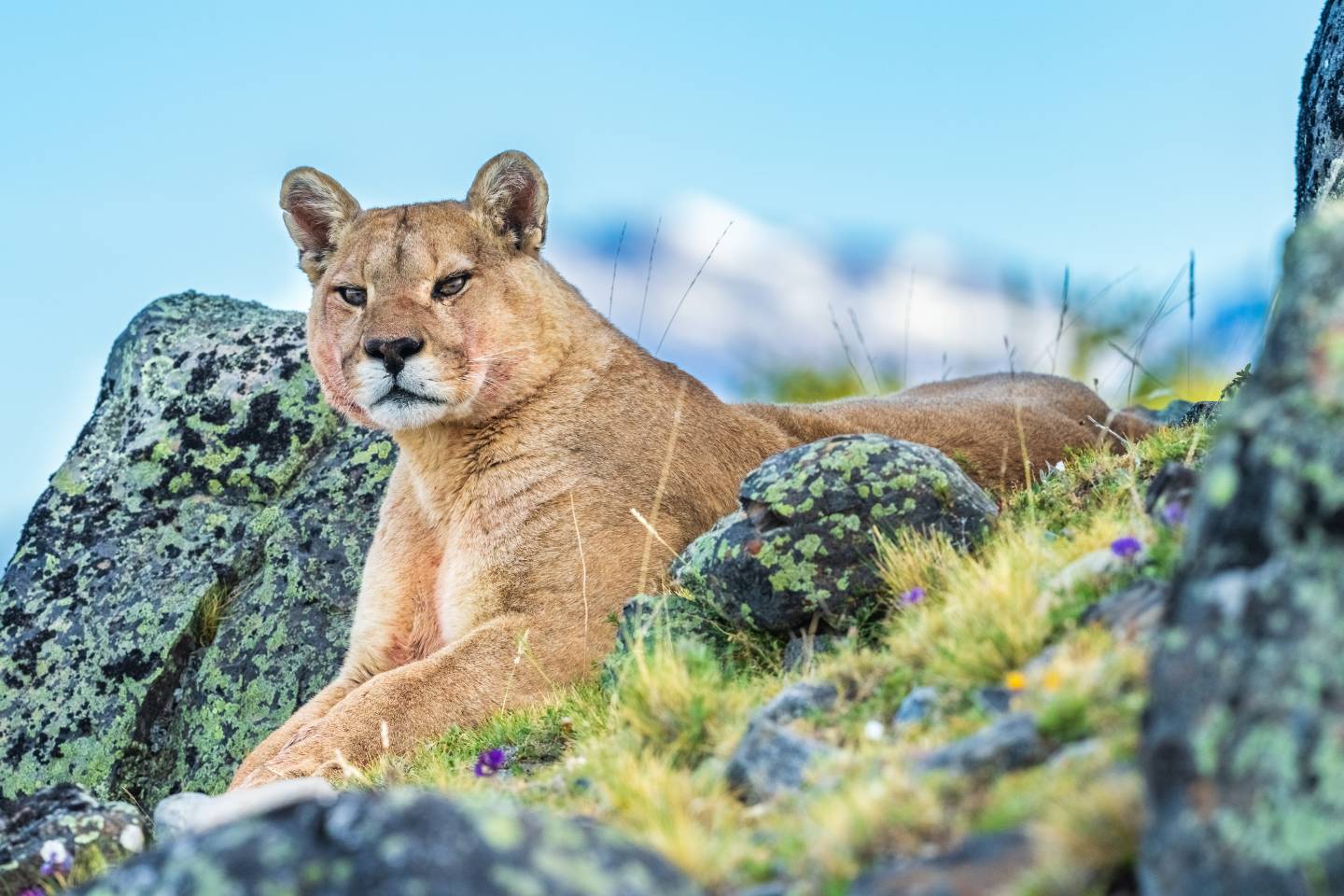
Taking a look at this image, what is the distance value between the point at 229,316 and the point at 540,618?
6.38 metres

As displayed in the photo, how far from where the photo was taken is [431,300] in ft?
27.8

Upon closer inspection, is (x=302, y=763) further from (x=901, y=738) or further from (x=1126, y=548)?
(x=1126, y=548)

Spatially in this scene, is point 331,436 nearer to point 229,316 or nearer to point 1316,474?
point 229,316

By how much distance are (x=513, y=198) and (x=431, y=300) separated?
3.47 feet

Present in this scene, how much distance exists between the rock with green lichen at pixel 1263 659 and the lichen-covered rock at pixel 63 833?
15.5 ft

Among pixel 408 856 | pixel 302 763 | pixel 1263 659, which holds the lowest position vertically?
pixel 302 763

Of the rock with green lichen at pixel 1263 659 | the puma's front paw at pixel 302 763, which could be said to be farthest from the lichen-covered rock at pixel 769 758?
the puma's front paw at pixel 302 763

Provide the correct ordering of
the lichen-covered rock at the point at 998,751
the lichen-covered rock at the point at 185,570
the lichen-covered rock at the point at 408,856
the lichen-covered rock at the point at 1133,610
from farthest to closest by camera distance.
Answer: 1. the lichen-covered rock at the point at 185,570
2. the lichen-covered rock at the point at 1133,610
3. the lichen-covered rock at the point at 998,751
4. the lichen-covered rock at the point at 408,856

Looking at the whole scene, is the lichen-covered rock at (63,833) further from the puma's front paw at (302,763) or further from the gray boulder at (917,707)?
the gray boulder at (917,707)

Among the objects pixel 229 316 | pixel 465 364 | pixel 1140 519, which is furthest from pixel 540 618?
pixel 229 316

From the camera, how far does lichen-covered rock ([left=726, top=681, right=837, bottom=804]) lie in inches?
179

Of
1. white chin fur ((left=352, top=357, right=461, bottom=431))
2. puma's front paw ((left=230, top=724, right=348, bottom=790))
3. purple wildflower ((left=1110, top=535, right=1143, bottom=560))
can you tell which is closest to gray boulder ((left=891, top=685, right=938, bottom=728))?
purple wildflower ((left=1110, top=535, right=1143, bottom=560))

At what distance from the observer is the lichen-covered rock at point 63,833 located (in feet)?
19.8

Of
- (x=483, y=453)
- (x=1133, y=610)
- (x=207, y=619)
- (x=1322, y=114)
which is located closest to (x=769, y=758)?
(x=1133, y=610)
